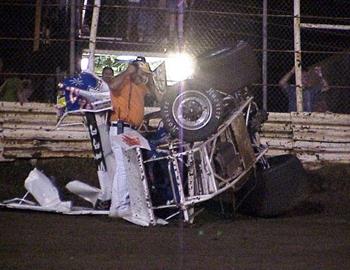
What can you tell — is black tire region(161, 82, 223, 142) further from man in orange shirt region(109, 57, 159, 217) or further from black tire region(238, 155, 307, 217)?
black tire region(238, 155, 307, 217)

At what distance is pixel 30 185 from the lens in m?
8.52

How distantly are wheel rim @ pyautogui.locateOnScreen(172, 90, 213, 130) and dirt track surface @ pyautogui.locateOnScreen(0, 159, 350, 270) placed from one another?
112 centimetres

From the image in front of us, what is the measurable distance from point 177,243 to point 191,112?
1.73 metres

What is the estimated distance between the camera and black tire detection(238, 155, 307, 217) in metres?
8.31

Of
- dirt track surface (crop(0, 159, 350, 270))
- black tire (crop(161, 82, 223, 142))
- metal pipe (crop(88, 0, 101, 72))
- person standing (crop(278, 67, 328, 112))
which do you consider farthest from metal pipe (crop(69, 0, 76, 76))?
black tire (crop(161, 82, 223, 142))

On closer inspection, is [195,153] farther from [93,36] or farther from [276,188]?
[93,36]

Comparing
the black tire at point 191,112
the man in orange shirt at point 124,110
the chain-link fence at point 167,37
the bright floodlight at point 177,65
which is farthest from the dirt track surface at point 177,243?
the chain-link fence at point 167,37

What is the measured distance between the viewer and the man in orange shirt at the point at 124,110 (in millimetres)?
8008

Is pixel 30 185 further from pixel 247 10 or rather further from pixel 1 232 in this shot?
pixel 247 10

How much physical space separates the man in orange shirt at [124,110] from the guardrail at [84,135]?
2638mm

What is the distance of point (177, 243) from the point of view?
6.78 meters

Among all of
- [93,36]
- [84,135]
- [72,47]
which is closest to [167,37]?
[93,36]

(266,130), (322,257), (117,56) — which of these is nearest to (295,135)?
(266,130)

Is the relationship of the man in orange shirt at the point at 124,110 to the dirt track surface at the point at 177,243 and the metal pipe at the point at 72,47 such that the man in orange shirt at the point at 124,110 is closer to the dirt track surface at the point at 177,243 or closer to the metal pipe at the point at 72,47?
the dirt track surface at the point at 177,243
